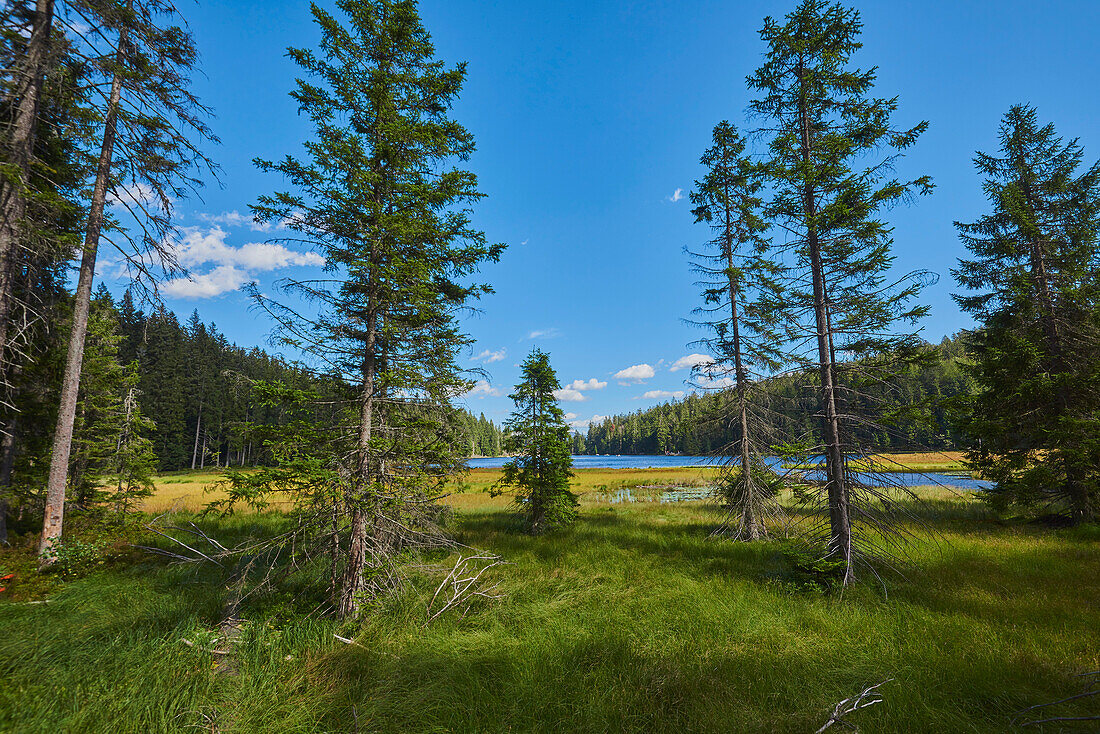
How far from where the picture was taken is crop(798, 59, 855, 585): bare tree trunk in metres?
7.87

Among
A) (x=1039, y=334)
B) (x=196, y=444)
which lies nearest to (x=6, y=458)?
(x=1039, y=334)

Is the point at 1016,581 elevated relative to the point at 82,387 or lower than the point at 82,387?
lower

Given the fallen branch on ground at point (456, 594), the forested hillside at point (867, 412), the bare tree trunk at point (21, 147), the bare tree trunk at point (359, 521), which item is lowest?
the fallen branch on ground at point (456, 594)

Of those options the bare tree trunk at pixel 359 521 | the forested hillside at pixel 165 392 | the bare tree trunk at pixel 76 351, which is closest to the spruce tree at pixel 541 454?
the forested hillside at pixel 165 392

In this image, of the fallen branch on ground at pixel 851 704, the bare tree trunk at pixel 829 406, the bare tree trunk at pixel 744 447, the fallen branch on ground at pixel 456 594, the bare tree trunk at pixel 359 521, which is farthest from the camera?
the bare tree trunk at pixel 744 447

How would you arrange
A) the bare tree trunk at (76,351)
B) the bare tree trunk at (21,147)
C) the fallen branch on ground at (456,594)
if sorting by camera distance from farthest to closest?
the bare tree trunk at (76,351)
the bare tree trunk at (21,147)
the fallen branch on ground at (456,594)

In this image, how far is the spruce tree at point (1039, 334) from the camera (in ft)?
41.1

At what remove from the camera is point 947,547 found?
35.7 ft

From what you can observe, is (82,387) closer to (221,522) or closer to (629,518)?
(221,522)

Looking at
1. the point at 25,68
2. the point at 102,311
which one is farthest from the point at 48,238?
the point at 102,311

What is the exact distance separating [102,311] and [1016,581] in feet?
102

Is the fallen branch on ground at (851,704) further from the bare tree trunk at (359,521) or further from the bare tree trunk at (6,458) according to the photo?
the bare tree trunk at (6,458)

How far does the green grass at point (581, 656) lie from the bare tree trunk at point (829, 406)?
0.95 metres

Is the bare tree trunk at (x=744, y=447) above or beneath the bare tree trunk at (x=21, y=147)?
beneath
